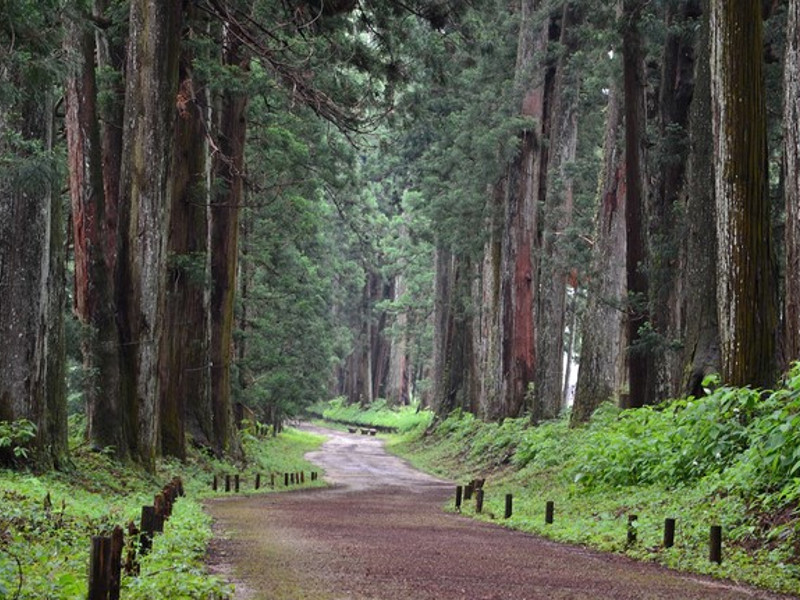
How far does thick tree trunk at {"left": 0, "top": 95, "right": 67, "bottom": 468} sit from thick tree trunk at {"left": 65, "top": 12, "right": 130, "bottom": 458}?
9.05 ft

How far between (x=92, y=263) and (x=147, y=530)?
327 inches

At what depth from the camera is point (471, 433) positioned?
31.4 m

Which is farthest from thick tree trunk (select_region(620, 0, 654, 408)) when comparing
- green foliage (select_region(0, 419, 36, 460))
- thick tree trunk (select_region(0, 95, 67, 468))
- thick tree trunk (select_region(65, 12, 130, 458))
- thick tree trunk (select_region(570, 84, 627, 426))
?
green foliage (select_region(0, 419, 36, 460))

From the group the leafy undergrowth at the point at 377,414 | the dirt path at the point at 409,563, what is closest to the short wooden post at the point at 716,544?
the dirt path at the point at 409,563

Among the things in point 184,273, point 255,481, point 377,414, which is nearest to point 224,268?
point 184,273

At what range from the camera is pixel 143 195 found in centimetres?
1541

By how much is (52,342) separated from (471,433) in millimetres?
20454

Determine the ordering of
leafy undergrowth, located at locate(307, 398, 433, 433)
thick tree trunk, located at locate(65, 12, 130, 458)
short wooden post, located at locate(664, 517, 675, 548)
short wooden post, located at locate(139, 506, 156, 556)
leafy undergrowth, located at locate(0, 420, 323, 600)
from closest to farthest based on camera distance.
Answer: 1. leafy undergrowth, located at locate(0, 420, 323, 600)
2. short wooden post, located at locate(139, 506, 156, 556)
3. short wooden post, located at locate(664, 517, 675, 548)
4. thick tree trunk, located at locate(65, 12, 130, 458)
5. leafy undergrowth, located at locate(307, 398, 433, 433)

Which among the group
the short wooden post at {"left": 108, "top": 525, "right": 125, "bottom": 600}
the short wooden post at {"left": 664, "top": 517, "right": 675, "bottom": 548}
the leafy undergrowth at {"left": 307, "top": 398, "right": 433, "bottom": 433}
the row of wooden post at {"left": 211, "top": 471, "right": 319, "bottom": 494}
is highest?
the short wooden post at {"left": 108, "top": 525, "right": 125, "bottom": 600}

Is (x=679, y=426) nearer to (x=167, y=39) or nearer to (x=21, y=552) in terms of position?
(x=21, y=552)

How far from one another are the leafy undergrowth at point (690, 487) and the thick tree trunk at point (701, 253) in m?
0.67

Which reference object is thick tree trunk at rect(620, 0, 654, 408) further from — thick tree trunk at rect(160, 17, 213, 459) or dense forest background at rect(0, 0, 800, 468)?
thick tree trunk at rect(160, 17, 213, 459)

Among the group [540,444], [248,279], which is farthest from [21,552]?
[248,279]

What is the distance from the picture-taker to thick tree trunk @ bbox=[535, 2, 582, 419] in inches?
952
